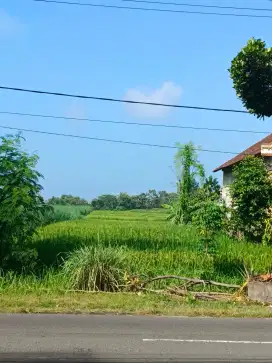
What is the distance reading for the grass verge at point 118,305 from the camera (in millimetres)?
11734

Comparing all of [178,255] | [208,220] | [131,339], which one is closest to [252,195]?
[178,255]

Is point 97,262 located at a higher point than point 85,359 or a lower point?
higher

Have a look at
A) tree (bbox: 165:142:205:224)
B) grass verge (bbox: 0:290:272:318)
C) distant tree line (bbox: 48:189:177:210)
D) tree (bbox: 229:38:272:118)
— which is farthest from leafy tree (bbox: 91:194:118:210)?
grass verge (bbox: 0:290:272:318)

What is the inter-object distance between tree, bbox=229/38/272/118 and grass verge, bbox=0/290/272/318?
7116 millimetres

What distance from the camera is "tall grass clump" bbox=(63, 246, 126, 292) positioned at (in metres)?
14.7

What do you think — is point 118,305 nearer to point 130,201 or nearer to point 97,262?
point 97,262

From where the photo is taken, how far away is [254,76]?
17375 mm

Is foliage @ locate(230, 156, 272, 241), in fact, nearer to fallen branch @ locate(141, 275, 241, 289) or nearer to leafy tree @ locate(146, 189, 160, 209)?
fallen branch @ locate(141, 275, 241, 289)

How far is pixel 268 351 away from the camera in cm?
799

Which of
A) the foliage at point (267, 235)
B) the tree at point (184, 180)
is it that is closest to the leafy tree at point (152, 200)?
the tree at point (184, 180)

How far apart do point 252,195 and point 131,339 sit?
16659 millimetres

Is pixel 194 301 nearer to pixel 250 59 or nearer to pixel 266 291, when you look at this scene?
pixel 266 291

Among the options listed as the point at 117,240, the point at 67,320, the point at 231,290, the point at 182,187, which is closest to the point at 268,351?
the point at 67,320

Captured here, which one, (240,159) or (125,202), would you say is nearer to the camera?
(240,159)
